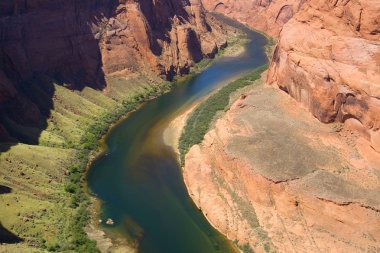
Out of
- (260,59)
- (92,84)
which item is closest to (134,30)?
(92,84)

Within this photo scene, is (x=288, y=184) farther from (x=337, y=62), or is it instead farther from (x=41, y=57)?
(x=41, y=57)

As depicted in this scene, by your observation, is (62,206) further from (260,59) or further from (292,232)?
(260,59)

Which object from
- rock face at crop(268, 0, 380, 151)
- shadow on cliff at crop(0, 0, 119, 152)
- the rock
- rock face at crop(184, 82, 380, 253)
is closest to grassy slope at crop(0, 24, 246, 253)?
shadow on cliff at crop(0, 0, 119, 152)

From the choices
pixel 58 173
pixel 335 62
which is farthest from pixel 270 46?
pixel 58 173

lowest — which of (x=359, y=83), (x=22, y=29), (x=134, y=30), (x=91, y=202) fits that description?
(x=91, y=202)

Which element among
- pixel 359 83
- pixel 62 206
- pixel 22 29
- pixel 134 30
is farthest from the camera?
pixel 134 30
